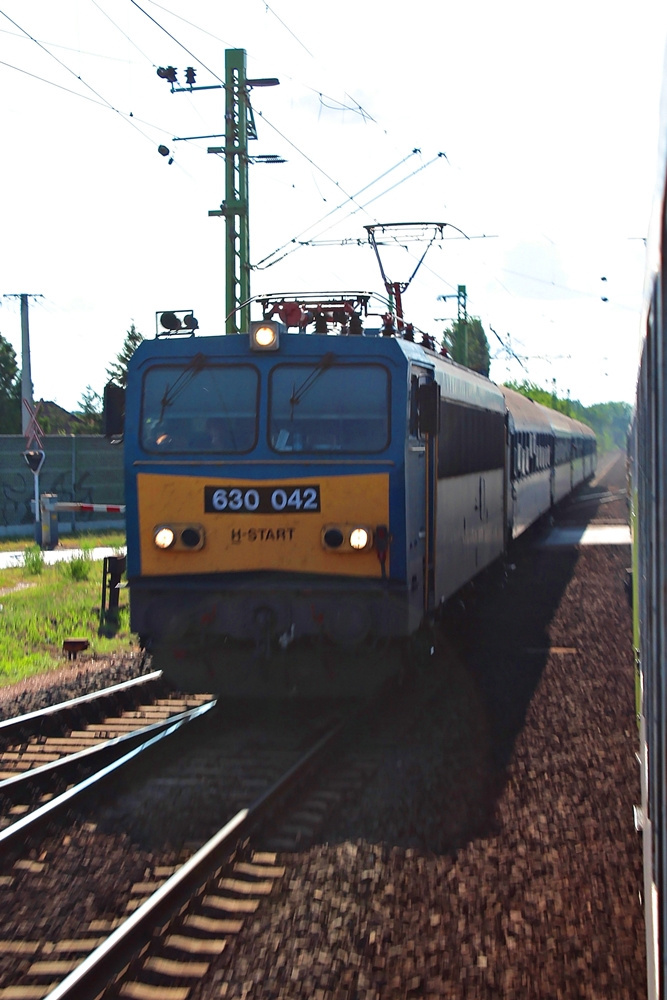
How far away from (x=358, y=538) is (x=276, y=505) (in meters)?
0.66

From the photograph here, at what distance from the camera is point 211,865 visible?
18.5 ft

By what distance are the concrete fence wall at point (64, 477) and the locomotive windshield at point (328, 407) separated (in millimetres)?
21269

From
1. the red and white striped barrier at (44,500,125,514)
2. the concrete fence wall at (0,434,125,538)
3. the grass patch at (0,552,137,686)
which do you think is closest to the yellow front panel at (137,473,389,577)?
the grass patch at (0,552,137,686)

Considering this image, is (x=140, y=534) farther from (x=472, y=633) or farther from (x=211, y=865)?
(x=472, y=633)

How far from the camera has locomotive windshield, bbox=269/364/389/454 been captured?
8039 millimetres

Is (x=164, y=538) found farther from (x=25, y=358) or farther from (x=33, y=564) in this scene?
(x=25, y=358)

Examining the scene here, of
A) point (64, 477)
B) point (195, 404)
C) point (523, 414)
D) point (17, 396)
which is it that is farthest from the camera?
point (17, 396)

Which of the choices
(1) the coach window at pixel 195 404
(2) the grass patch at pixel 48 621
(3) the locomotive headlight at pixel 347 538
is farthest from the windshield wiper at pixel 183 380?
(2) the grass patch at pixel 48 621

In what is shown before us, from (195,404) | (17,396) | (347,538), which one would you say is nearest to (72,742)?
(347,538)

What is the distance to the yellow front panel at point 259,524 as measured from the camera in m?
7.91

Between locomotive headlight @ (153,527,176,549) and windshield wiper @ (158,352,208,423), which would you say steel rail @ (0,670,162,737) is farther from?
windshield wiper @ (158,352,208,423)

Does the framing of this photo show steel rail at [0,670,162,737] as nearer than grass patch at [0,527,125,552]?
Yes

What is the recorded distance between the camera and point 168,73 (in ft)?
59.9

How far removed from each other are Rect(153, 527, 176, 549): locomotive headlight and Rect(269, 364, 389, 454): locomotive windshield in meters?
1.01
